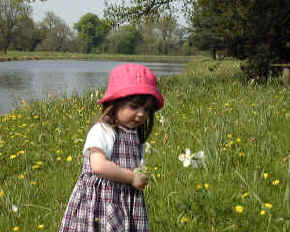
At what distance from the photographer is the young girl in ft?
6.06

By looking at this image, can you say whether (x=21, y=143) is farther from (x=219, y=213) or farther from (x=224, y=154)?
(x=219, y=213)

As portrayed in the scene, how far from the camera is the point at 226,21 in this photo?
10.2 metres

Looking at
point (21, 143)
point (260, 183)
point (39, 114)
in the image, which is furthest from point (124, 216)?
point (39, 114)

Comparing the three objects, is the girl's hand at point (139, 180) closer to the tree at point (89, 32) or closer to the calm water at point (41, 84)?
the calm water at point (41, 84)

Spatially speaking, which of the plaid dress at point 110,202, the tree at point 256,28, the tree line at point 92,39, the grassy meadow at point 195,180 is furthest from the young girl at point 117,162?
the tree line at point 92,39

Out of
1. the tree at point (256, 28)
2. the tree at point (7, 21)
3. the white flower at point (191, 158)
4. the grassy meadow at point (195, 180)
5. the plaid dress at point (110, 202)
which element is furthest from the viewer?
the tree at point (7, 21)

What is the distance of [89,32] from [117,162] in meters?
118

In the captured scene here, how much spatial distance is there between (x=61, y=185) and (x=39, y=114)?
385 centimetres

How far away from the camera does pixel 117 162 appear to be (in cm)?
200

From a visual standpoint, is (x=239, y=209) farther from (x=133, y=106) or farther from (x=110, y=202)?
(x=133, y=106)

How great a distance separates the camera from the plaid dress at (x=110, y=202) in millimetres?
1960

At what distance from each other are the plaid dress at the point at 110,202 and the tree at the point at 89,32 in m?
104

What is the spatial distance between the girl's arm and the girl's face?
0.24 metres

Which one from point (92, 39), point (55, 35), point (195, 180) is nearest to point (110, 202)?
point (195, 180)
